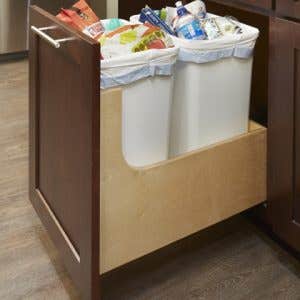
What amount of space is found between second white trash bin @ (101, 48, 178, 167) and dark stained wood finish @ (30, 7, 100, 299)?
0.07 m

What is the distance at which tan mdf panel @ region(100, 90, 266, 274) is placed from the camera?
109 centimetres

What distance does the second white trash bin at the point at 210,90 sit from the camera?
1215 mm

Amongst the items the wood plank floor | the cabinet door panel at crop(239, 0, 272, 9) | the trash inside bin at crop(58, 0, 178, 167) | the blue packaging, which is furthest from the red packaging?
the wood plank floor

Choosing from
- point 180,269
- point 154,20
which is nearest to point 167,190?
point 180,269

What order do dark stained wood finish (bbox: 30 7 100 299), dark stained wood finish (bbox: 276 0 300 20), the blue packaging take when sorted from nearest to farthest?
dark stained wood finish (bbox: 30 7 100 299), dark stained wood finish (bbox: 276 0 300 20), the blue packaging

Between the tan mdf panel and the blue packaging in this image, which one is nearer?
the tan mdf panel

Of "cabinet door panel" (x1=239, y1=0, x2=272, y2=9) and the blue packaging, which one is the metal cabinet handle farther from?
"cabinet door panel" (x1=239, y1=0, x2=272, y2=9)

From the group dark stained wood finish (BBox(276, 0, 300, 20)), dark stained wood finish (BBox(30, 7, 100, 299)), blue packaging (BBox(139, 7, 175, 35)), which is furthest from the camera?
blue packaging (BBox(139, 7, 175, 35))

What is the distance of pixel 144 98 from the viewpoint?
1.14 meters

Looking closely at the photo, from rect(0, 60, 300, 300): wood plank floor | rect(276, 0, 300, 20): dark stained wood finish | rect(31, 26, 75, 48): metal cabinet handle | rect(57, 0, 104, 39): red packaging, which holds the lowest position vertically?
rect(0, 60, 300, 300): wood plank floor

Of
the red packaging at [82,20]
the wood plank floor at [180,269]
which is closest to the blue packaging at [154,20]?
the red packaging at [82,20]

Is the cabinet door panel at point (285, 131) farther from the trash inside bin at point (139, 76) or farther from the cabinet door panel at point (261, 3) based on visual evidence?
the trash inside bin at point (139, 76)

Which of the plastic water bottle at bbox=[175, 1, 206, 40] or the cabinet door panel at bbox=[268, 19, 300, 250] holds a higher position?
the plastic water bottle at bbox=[175, 1, 206, 40]

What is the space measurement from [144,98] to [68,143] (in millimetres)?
206
